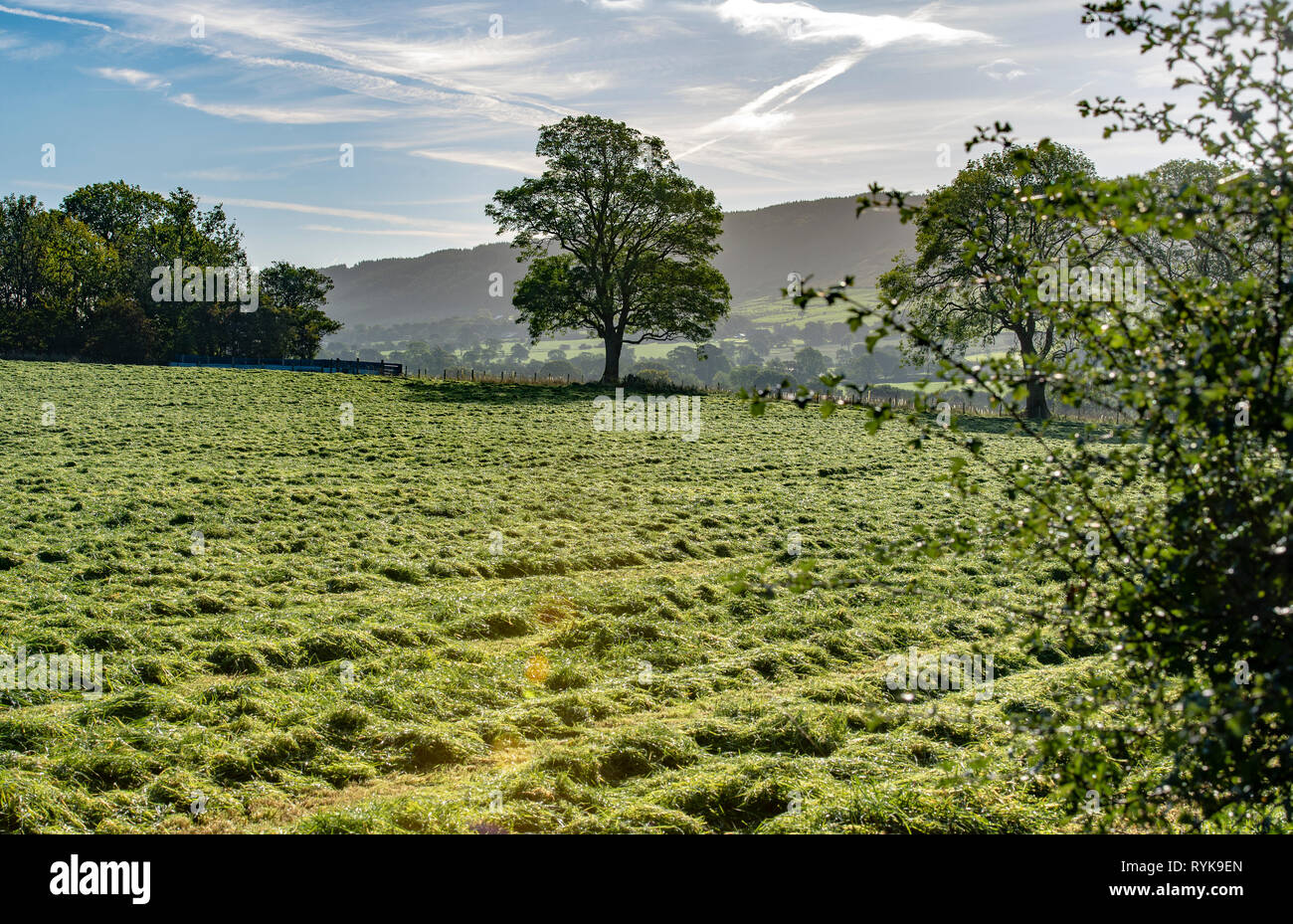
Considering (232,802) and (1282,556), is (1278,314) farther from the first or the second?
(232,802)

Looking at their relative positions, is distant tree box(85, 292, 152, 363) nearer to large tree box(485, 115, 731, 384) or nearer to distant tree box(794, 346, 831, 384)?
large tree box(485, 115, 731, 384)

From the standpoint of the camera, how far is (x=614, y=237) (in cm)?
5331

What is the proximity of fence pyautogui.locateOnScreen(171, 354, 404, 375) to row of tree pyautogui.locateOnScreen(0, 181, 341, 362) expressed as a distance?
7277 mm

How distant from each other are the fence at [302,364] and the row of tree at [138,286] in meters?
7.28

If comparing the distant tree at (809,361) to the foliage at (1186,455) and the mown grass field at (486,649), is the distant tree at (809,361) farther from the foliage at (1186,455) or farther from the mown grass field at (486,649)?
the foliage at (1186,455)

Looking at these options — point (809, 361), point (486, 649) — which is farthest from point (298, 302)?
point (809, 361)

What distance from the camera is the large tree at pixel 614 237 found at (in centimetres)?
5103

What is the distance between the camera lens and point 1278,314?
3.60 m

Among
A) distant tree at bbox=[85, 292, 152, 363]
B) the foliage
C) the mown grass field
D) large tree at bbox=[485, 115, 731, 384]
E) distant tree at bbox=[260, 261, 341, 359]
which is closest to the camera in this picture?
the foliage

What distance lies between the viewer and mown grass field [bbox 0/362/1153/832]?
21.7ft

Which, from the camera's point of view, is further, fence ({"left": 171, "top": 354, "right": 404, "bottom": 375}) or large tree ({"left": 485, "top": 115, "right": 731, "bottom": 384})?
fence ({"left": 171, "top": 354, "right": 404, "bottom": 375})

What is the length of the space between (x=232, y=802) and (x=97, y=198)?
9458cm

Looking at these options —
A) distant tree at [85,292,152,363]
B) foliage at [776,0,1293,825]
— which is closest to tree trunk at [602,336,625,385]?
distant tree at [85,292,152,363]

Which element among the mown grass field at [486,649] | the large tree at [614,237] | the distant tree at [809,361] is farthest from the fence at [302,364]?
the distant tree at [809,361]
